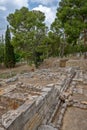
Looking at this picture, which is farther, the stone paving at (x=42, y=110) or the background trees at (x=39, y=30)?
the background trees at (x=39, y=30)

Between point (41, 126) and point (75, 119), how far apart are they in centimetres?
136

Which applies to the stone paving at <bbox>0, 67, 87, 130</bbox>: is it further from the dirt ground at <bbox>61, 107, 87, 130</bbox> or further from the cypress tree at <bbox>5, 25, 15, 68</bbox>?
the cypress tree at <bbox>5, 25, 15, 68</bbox>

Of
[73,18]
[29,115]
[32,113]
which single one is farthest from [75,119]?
[73,18]

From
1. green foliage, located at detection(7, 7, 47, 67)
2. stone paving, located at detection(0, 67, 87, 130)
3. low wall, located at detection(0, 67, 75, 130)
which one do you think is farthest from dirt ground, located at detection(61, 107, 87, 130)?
green foliage, located at detection(7, 7, 47, 67)

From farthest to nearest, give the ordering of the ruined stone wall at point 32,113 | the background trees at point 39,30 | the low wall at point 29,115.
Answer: the background trees at point 39,30 → the ruined stone wall at point 32,113 → the low wall at point 29,115

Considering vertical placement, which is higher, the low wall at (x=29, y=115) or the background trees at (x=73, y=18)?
the background trees at (x=73, y=18)

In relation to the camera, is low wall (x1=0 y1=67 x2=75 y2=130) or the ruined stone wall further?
the ruined stone wall

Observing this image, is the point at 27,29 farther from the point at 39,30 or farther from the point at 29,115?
the point at 29,115

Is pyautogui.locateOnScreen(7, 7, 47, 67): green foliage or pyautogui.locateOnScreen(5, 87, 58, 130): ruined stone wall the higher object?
pyautogui.locateOnScreen(7, 7, 47, 67): green foliage

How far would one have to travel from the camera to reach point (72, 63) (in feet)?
56.9

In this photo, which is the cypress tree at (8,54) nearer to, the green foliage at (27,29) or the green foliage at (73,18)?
the green foliage at (27,29)

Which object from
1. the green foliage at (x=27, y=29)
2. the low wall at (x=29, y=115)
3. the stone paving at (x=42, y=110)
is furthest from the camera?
the green foliage at (x=27, y=29)

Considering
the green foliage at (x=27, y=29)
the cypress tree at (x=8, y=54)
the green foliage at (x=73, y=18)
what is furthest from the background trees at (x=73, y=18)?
the cypress tree at (x=8, y=54)

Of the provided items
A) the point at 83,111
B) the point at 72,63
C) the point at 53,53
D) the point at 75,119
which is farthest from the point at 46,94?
the point at 53,53
